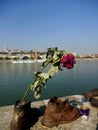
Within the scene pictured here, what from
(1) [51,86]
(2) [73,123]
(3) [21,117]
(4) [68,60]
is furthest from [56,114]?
(1) [51,86]

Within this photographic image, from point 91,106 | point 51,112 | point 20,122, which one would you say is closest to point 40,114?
point 51,112

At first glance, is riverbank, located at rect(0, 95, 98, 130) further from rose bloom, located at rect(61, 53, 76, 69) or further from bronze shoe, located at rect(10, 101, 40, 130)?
rose bloom, located at rect(61, 53, 76, 69)

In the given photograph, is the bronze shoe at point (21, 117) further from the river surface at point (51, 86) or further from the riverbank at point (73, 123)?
the river surface at point (51, 86)

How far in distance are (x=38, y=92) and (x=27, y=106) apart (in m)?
0.43

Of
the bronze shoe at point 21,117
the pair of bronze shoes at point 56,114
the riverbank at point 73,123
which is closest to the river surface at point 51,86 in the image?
the riverbank at point 73,123

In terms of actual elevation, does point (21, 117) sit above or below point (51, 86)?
above

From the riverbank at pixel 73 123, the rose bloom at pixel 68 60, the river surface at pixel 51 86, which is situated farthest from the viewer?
the river surface at pixel 51 86

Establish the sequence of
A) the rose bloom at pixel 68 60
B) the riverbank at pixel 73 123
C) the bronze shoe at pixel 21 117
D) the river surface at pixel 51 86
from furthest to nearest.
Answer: the river surface at pixel 51 86
the riverbank at pixel 73 123
the bronze shoe at pixel 21 117
the rose bloom at pixel 68 60

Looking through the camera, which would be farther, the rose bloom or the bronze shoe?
the bronze shoe

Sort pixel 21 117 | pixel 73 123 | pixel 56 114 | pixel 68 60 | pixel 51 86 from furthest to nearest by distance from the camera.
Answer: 1. pixel 51 86
2. pixel 73 123
3. pixel 56 114
4. pixel 21 117
5. pixel 68 60

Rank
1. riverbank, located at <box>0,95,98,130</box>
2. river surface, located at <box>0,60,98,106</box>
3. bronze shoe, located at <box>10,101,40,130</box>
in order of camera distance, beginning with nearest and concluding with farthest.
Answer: bronze shoe, located at <box>10,101,40,130</box> < riverbank, located at <box>0,95,98,130</box> < river surface, located at <box>0,60,98,106</box>

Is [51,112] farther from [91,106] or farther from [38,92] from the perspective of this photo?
[91,106]

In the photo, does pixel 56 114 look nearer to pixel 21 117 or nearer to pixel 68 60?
pixel 21 117

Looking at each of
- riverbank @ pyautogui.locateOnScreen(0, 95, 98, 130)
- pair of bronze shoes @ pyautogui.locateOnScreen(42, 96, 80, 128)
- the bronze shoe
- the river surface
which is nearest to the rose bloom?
pair of bronze shoes @ pyautogui.locateOnScreen(42, 96, 80, 128)
